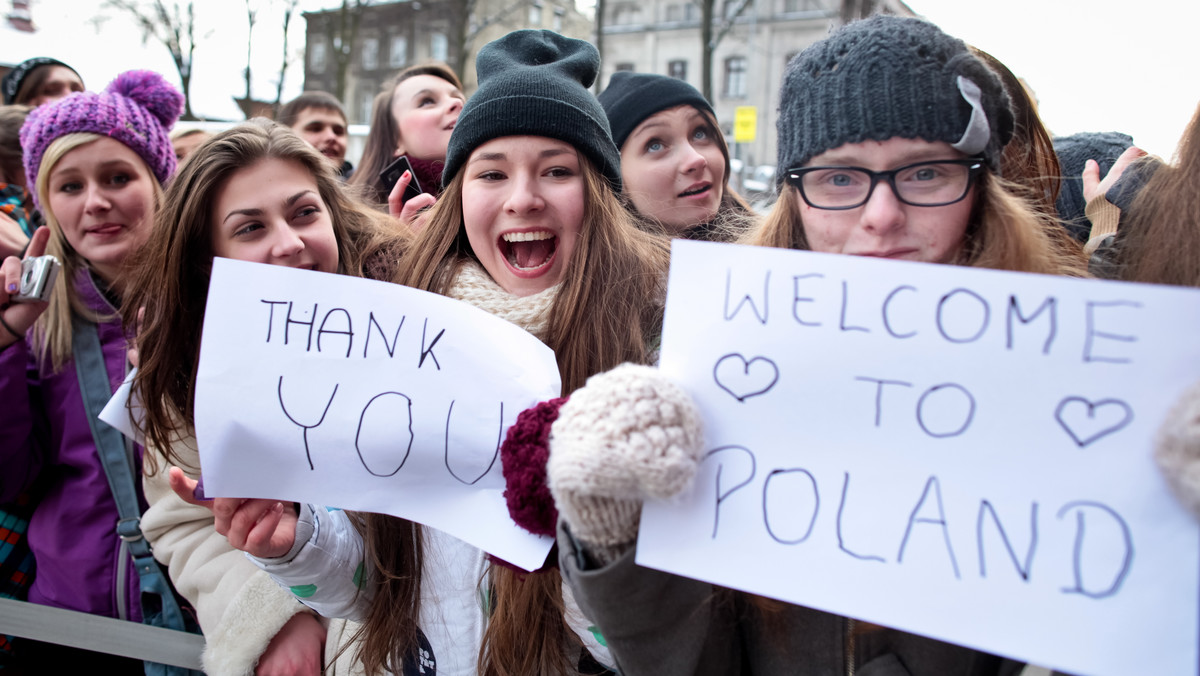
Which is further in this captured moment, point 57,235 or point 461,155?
point 57,235

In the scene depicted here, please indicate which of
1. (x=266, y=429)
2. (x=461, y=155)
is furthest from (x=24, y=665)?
(x=461, y=155)

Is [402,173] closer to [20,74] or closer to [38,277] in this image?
[38,277]

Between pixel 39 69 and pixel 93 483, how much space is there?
3.60m

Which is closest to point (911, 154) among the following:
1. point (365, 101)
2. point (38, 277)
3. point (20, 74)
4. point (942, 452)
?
point (942, 452)

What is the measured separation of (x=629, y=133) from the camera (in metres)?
A: 2.96

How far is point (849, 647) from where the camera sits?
1169 mm

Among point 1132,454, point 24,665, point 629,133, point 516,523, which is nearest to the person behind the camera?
point 1132,454

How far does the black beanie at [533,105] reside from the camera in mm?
1773

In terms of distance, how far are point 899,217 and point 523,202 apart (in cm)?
90

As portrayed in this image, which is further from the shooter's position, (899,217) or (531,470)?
(899,217)

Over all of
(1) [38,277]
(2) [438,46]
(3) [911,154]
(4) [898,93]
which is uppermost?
(2) [438,46]

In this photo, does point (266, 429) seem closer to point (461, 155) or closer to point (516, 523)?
point (516, 523)

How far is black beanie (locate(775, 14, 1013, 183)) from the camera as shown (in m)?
1.18

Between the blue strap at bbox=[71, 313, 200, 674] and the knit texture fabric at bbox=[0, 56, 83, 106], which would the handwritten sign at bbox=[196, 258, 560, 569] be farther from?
the knit texture fabric at bbox=[0, 56, 83, 106]
